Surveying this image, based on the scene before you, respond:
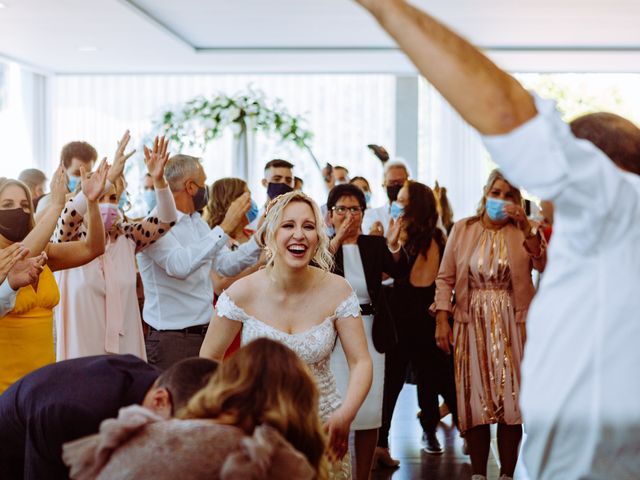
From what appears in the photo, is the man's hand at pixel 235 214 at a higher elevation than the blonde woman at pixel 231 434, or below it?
higher

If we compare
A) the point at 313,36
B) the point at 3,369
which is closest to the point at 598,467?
the point at 3,369

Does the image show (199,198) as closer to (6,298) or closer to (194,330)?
(194,330)

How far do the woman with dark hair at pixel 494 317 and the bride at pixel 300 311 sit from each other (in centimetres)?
164

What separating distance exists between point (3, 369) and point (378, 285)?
2.00 metres

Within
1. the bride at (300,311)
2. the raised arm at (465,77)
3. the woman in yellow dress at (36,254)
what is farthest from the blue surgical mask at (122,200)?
the raised arm at (465,77)

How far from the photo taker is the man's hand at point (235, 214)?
489cm

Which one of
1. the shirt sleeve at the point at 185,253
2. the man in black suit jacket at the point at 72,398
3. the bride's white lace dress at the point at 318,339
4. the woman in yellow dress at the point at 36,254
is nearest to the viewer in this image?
the man in black suit jacket at the point at 72,398

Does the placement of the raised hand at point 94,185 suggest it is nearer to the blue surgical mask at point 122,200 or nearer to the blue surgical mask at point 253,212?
the blue surgical mask at point 122,200

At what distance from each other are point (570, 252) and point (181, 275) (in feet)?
10.7

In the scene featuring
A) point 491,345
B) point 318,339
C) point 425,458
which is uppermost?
point 318,339

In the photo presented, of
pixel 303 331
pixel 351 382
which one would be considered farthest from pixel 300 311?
pixel 351 382

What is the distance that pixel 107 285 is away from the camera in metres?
4.39

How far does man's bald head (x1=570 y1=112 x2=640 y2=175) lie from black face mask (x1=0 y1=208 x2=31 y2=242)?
288 cm

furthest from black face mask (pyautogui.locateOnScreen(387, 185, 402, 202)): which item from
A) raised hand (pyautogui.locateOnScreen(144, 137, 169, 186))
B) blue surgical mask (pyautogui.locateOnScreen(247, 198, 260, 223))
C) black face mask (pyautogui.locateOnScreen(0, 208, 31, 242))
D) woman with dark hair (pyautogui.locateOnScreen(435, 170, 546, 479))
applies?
black face mask (pyautogui.locateOnScreen(0, 208, 31, 242))
